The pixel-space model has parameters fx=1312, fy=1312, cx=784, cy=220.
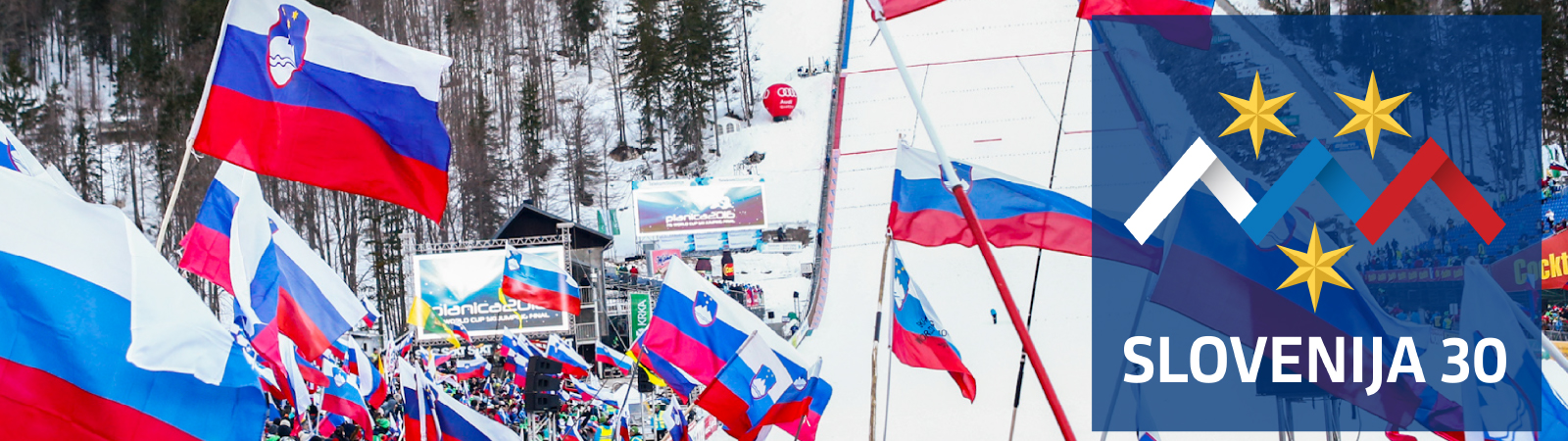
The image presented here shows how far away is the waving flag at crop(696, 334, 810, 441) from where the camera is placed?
9406 millimetres

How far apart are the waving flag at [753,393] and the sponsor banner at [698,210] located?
79.0 ft

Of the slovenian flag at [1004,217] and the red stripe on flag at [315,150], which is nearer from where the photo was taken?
the red stripe on flag at [315,150]

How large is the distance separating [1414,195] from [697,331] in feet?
17.4

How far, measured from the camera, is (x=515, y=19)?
225ft

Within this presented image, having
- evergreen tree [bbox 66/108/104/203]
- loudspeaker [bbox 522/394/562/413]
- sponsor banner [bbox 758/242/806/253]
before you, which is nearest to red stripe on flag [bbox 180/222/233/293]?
loudspeaker [bbox 522/394/562/413]

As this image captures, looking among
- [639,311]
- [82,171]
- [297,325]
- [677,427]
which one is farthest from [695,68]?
[297,325]

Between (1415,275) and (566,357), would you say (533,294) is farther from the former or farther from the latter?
(1415,275)

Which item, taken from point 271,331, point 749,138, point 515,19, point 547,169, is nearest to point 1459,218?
point 271,331

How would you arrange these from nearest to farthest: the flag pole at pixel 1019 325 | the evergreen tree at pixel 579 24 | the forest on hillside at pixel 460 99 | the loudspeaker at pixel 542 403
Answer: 1. the flag pole at pixel 1019 325
2. the loudspeaker at pixel 542 403
3. the forest on hillside at pixel 460 99
4. the evergreen tree at pixel 579 24

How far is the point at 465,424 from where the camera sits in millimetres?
7871

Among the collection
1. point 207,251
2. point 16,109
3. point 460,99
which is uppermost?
point 460,99

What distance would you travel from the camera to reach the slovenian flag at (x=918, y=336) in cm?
972

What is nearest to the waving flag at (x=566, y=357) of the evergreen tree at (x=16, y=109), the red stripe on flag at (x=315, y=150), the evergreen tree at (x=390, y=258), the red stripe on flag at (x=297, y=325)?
the red stripe on flag at (x=297, y=325)

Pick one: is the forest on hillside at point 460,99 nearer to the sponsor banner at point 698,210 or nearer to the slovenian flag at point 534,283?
the sponsor banner at point 698,210
